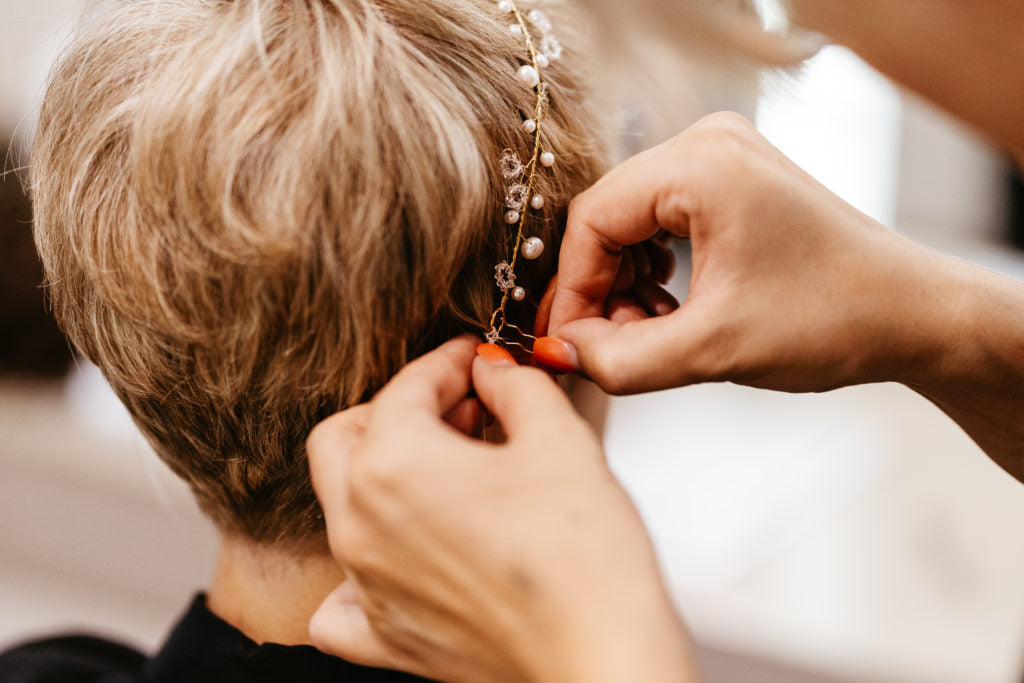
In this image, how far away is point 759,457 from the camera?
1.57 meters

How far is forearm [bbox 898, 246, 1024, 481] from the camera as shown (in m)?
0.64

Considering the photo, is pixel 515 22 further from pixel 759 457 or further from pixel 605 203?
pixel 759 457

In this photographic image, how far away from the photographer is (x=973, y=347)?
66 centimetres

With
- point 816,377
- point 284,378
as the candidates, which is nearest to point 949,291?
point 816,377

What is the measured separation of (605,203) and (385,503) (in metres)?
0.29

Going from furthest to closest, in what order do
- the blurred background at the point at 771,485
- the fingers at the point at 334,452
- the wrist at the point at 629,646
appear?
1. the blurred background at the point at 771,485
2. the fingers at the point at 334,452
3. the wrist at the point at 629,646

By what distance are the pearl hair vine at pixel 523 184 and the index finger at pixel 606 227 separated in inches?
1.2

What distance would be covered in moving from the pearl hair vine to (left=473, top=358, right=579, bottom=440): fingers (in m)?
0.10

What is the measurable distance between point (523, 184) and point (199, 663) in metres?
0.56

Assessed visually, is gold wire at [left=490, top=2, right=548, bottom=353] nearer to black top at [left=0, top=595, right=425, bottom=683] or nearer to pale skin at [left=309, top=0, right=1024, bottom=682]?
pale skin at [left=309, top=0, right=1024, bottom=682]

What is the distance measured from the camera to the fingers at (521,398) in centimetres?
45

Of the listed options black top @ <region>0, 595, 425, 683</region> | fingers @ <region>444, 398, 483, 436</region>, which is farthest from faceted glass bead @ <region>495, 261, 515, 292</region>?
black top @ <region>0, 595, 425, 683</region>

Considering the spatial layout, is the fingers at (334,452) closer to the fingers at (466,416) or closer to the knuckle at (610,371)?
the fingers at (466,416)

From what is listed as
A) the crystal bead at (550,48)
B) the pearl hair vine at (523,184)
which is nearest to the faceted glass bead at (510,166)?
the pearl hair vine at (523,184)
